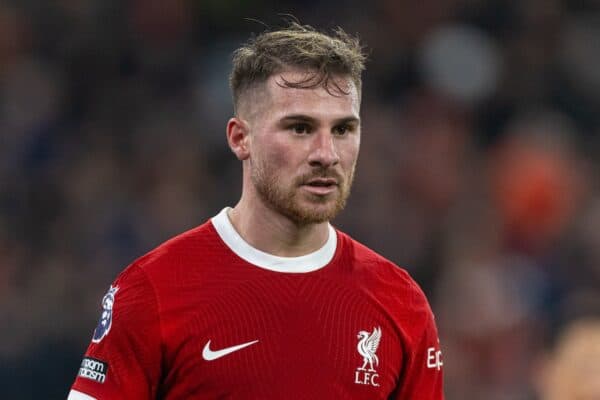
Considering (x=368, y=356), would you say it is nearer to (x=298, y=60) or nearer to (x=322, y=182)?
(x=322, y=182)

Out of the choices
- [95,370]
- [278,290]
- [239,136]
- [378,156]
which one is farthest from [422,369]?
[378,156]

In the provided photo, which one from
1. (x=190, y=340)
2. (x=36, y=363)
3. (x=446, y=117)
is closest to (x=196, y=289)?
(x=190, y=340)

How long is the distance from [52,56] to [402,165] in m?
3.19

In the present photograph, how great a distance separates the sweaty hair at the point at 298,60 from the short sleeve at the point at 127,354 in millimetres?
748

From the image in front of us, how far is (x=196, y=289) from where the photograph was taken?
4324mm

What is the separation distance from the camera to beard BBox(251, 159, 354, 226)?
14.1 ft

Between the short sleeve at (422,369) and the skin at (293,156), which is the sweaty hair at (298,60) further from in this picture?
the short sleeve at (422,369)

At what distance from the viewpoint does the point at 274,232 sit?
4461 mm

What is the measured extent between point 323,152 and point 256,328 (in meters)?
0.57

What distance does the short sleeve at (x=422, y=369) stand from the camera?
4520 mm

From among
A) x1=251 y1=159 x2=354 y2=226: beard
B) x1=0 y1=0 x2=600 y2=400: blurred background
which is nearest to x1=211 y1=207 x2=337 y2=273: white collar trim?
x1=251 y1=159 x2=354 y2=226: beard

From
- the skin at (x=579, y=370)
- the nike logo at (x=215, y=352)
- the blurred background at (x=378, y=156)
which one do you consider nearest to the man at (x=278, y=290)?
the nike logo at (x=215, y=352)

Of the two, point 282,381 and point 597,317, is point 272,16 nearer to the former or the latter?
point 597,317

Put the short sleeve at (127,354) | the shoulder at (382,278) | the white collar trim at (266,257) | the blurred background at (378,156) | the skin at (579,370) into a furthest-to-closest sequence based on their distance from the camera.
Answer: the blurred background at (378,156) < the skin at (579,370) < the shoulder at (382,278) < the white collar trim at (266,257) < the short sleeve at (127,354)
